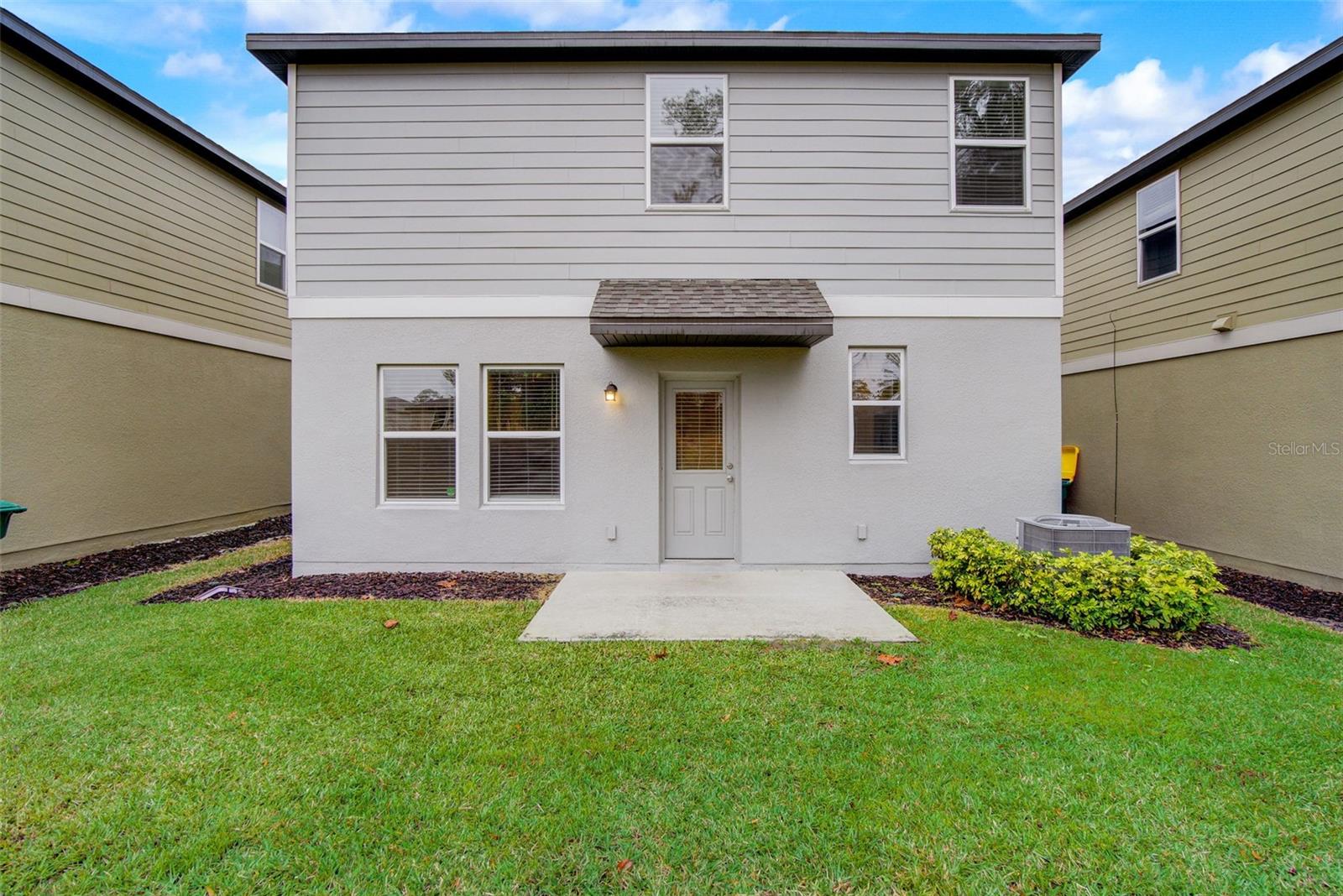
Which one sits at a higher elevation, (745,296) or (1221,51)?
(1221,51)

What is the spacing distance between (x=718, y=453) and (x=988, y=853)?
444cm

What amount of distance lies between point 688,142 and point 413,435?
4472 mm

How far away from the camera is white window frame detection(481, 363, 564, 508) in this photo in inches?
235

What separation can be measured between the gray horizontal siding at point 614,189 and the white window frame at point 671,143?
61mm

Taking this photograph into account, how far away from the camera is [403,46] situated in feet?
18.9

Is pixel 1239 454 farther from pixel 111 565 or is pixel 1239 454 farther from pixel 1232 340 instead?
pixel 111 565

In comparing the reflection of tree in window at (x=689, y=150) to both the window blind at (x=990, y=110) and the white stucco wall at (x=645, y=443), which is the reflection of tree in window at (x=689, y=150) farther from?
the window blind at (x=990, y=110)

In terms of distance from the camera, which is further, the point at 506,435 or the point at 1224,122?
A: the point at 1224,122

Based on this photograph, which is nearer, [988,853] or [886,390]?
[988,853]

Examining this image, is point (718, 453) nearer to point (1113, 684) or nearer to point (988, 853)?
point (1113, 684)

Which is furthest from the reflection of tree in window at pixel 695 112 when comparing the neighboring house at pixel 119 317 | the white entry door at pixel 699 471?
the neighboring house at pixel 119 317

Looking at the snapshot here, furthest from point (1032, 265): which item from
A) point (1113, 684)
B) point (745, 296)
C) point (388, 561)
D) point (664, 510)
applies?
point (388, 561)

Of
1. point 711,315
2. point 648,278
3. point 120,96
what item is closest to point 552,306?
point 648,278

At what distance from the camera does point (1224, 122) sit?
666cm
